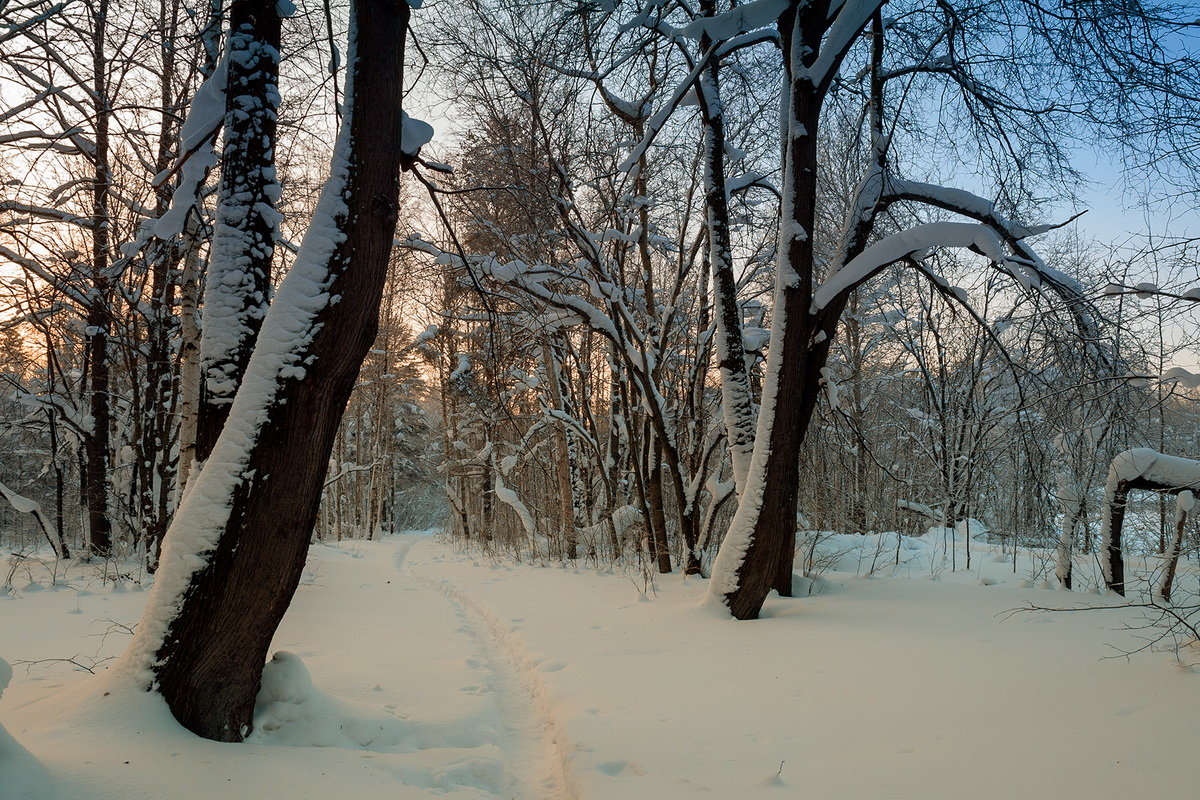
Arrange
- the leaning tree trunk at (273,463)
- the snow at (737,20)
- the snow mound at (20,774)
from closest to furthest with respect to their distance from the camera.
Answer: the snow mound at (20,774) → the leaning tree trunk at (273,463) → the snow at (737,20)

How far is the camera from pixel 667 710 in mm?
3734

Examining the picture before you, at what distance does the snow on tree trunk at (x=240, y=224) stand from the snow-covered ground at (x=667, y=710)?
4.73ft

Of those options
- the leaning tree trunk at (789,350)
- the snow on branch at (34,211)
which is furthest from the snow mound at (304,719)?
the snow on branch at (34,211)

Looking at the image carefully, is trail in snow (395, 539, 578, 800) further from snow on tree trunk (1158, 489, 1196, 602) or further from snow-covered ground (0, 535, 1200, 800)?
snow on tree trunk (1158, 489, 1196, 602)

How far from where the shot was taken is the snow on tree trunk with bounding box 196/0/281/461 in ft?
10.6

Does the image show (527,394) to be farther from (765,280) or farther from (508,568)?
(765,280)

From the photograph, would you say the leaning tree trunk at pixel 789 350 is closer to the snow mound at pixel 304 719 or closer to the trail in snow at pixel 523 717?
the trail in snow at pixel 523 717

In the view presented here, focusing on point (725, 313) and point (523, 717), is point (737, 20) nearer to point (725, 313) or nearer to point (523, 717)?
point (725, 313)

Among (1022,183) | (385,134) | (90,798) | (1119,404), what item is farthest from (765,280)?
(90,798)

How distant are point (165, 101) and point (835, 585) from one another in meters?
10.2

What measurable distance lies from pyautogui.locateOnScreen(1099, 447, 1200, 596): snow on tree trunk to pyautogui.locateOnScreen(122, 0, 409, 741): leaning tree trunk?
212 inches

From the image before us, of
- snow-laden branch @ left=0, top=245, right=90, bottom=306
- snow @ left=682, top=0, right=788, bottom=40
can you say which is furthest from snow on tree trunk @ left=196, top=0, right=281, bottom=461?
snow @ left=682, top=0, right=788, bottom=40

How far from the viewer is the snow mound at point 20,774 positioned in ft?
6.59

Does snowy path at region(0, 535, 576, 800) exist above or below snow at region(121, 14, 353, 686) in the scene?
below
